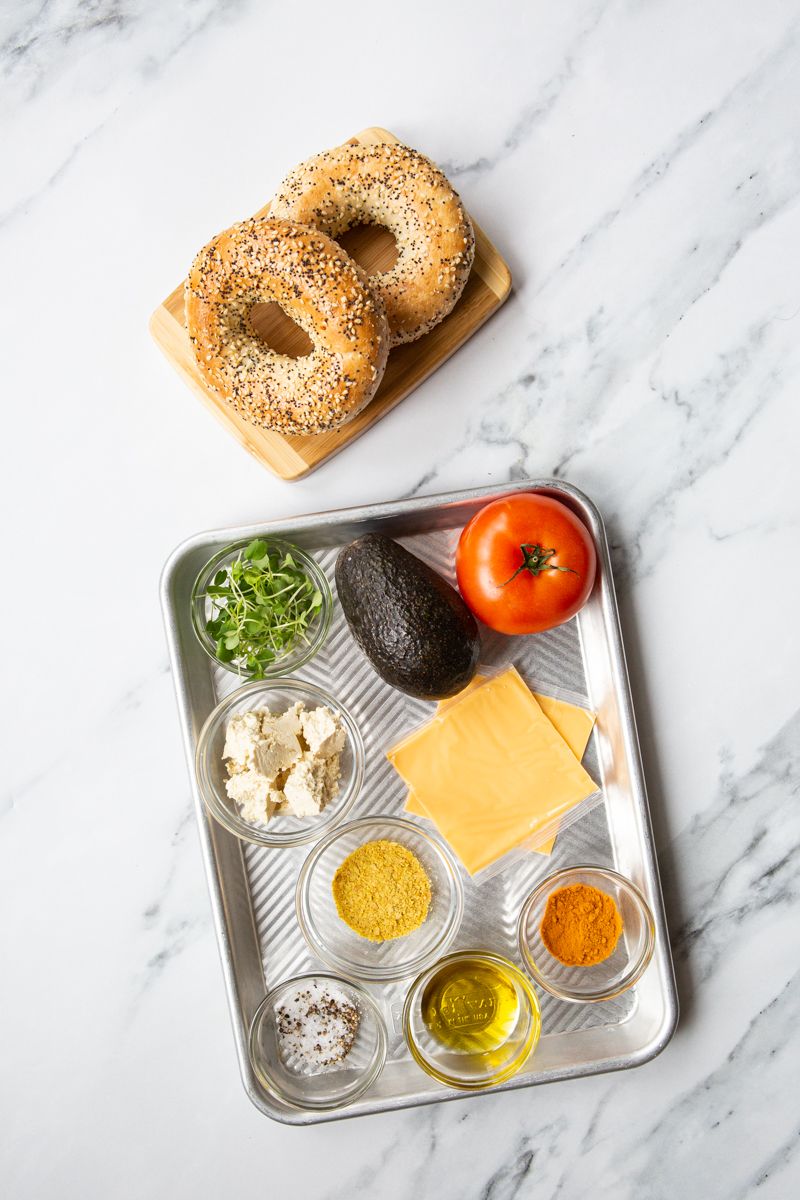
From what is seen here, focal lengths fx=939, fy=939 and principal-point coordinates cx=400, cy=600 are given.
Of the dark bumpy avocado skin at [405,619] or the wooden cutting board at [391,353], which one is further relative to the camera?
the wooden cutting board at [391,353]

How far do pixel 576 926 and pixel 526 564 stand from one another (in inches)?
19.2

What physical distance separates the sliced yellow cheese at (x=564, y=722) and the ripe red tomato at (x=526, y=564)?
13 centimetres

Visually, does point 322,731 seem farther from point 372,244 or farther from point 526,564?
point 372,244

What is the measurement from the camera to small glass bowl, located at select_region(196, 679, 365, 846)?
1.22 m

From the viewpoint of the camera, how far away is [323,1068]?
1234mm

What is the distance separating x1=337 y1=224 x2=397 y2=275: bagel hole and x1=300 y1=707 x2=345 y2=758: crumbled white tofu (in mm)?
601

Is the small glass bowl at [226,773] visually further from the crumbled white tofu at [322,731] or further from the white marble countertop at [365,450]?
the white marble countertop at [365,450]

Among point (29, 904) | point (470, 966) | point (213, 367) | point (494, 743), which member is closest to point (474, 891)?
point (470, 966)

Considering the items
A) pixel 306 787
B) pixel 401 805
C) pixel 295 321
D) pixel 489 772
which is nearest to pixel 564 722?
pixel 489 772

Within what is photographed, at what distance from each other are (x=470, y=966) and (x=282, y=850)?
29 centimetres

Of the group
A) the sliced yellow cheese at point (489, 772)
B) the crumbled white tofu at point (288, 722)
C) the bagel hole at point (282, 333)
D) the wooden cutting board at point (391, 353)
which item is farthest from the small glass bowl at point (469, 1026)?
the bagel hole at point (282, 333)

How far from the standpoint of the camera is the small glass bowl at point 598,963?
1.23m

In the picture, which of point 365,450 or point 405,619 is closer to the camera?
point 405,619

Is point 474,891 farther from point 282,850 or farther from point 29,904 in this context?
point 29,904
